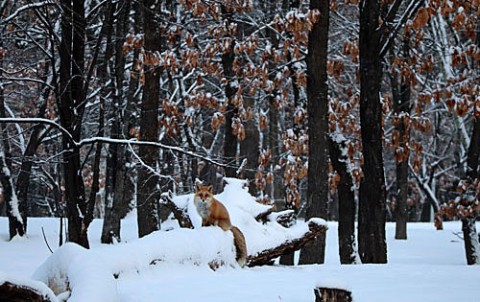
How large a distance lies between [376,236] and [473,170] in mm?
4868

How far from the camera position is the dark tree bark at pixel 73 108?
9.75m

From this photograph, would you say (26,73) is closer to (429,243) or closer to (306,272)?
(306,272)

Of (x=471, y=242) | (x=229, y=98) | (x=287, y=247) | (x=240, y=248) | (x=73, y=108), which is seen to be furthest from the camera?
(x=471, y=242)

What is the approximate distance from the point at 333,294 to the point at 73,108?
5.67 metres

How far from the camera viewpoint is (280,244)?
9484 millimetres

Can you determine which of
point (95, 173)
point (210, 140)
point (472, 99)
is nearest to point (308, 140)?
point (472, 99)

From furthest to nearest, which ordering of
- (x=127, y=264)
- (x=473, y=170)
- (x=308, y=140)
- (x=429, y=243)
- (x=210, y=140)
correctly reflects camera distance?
1. (x=210, y=140)
2. (x=429, y=243)
3. (x=473, y=170)
4. (x=308, y=140)
5. (x=127, y=264)

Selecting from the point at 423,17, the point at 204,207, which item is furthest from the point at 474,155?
the point at 204,207

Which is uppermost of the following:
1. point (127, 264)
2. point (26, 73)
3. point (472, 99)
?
point (26, 73)

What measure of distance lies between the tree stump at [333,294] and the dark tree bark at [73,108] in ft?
16.8

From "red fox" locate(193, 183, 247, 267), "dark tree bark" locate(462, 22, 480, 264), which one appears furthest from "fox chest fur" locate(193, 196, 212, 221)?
"dark tree bark" locate(462, 22, 480, 264)

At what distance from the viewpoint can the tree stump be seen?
18.0 feet

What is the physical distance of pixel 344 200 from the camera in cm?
1373

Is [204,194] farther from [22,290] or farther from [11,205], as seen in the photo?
[11,205]
